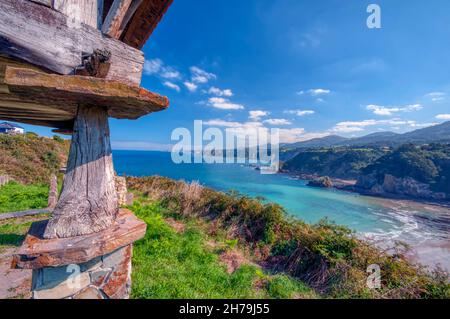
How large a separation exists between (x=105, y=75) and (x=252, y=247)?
593 cm

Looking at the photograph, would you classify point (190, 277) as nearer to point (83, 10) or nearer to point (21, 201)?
point (83, 10)

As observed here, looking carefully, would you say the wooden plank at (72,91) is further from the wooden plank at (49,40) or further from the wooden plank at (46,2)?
the wooden plank at (46,2)

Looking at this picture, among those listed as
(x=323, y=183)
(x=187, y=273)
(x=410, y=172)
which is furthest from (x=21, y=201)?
(x=410, y=172)

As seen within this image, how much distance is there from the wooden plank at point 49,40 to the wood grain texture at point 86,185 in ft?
1.21

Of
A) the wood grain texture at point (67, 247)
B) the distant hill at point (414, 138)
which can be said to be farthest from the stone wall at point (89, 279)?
the distant hill at point (414, 138)

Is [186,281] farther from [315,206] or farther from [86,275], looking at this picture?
[315,206]

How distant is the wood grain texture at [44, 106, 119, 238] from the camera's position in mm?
1437

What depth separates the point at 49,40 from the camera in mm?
1241

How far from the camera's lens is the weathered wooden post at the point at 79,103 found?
115 centimetres

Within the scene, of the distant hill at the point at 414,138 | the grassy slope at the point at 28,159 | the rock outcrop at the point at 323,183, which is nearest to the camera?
the grassy slope at the point at 28,159

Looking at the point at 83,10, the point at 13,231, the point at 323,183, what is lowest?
the point at 323,183

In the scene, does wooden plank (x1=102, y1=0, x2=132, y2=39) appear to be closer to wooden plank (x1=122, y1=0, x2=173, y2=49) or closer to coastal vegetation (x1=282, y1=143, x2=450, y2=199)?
wooden plank (x1=122, y1=0, x2=173, y2=49)

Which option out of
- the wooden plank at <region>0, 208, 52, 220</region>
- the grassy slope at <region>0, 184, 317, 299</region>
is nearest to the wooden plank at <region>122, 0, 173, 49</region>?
the grassy slope at <region>0, 184, 317, 299</region>

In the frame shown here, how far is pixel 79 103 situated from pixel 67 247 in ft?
3.52
